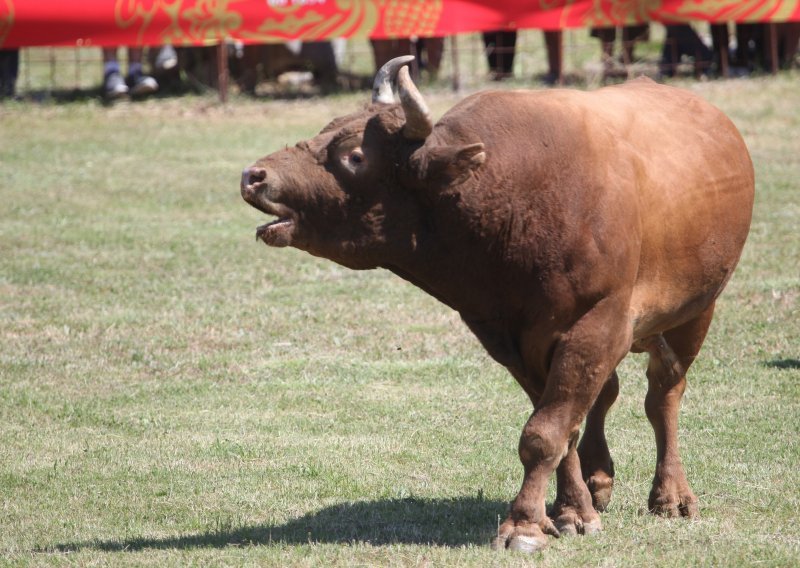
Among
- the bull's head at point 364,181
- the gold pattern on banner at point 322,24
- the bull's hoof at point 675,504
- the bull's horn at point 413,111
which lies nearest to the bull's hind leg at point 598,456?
the bull's hoof at point 675,504

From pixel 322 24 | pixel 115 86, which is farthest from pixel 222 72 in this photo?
pixel 115 86

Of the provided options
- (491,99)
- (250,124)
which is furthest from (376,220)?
(250,124)

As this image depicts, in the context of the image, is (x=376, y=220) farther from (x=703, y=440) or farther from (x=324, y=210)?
(x=703, y=440)

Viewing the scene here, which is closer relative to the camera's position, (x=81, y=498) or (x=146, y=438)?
(x=81, y=498)

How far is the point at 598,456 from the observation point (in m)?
7.43

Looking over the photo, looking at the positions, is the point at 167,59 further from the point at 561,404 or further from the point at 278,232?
the point at 561,404

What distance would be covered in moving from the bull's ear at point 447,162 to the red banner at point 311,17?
46.4ft

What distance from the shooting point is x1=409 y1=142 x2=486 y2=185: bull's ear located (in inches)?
246

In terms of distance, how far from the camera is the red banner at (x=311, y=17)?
64.1 ft

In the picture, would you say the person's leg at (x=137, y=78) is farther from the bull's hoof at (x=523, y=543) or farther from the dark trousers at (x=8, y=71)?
the bull's hoof at (x=523, y=543)

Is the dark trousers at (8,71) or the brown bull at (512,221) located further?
the dark trousers at (8,71)

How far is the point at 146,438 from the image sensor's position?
890cm

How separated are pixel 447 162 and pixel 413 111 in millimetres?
278

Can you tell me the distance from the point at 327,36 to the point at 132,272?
7.56 metres
